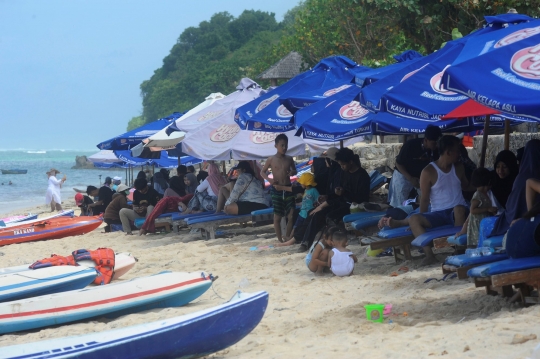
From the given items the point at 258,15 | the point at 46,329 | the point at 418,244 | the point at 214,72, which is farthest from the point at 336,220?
the point at 258,15

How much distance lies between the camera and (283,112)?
435 inches

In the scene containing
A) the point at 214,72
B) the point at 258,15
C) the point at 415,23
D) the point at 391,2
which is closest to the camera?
the point at 391,2

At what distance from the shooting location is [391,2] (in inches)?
505

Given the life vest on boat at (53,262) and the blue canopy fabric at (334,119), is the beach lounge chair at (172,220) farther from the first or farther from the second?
the life vest on boat at (53,262)

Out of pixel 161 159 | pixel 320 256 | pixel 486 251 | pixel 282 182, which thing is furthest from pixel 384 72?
pixel 161 159

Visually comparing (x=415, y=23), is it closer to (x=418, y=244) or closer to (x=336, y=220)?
(x=336, y=220)

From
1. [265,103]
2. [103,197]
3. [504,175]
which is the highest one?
[265,103]

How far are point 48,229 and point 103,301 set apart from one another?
909 cm

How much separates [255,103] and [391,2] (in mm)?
3362

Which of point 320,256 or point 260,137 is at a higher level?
point 260,137

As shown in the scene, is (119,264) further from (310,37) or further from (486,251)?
(310,37)

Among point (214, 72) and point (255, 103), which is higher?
point (214, 72)

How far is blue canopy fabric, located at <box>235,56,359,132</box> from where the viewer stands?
1077 centimetres

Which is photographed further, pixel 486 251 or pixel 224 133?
pixel 224 133
